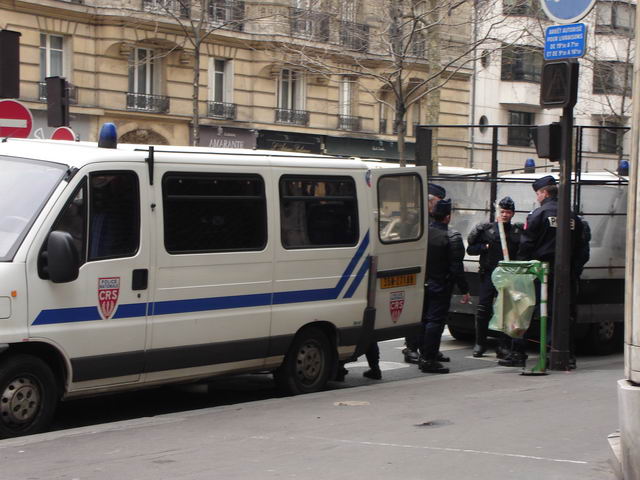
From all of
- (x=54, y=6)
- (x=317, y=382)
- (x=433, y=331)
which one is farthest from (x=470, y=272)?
(x=54, y=6)

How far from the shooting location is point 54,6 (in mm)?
28688

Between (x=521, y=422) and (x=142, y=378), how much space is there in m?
2.99

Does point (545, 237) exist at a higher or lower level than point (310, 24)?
lower

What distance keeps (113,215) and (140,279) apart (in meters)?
0.55

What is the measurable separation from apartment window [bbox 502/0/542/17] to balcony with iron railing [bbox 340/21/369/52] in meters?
3.49

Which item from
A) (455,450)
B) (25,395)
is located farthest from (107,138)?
(455,450)

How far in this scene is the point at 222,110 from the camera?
109 ft

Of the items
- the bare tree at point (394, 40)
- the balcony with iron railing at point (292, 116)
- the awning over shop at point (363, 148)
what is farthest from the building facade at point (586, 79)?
the balcony with iron railing at point (292, 116)

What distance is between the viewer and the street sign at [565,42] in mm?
10406

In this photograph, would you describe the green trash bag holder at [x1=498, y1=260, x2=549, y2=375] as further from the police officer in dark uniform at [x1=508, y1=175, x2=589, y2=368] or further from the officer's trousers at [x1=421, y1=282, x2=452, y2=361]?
the officer's trousers at [x1=421, y1=282, x2=452, y2=361]

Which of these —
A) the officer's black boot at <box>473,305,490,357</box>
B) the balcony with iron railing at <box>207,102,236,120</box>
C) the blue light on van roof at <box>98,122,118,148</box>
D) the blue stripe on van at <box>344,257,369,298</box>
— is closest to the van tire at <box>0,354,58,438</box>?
the blue light on van roof at <box>98,122,118,148</box>

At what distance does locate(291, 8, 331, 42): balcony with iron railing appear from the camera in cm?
2636

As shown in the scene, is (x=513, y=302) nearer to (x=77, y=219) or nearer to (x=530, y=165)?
(x=530, y=165)

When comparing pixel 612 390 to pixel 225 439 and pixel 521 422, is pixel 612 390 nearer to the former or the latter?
pixel 521 422
